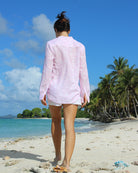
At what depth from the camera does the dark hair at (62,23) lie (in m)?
2.89

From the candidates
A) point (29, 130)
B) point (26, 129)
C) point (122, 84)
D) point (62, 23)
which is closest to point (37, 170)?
point (62, 23)

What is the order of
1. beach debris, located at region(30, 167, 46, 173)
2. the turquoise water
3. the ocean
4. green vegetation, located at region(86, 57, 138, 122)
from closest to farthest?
beach debris, located at region(30, 167, 46, 173), the ocean, the turquoise water, green vegetation, located at region(86, 57, 138, 122)

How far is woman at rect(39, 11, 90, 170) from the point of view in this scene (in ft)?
8.71

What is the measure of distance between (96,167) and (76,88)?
3.64ft

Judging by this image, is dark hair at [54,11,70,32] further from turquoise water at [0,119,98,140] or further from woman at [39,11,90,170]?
turquoise water at [0,119,98,140]

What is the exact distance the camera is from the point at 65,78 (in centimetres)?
271

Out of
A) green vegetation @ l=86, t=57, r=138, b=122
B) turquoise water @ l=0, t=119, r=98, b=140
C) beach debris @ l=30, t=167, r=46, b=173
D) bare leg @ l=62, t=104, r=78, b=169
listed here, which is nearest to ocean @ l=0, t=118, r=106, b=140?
turquoise water @ l=0, t=119, r=98, b=140

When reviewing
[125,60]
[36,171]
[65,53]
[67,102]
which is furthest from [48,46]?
[125,60]

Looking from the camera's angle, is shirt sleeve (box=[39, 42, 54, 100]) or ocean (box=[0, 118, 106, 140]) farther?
ocean (box=[0, 118, 106, 140])

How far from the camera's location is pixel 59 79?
2723mm

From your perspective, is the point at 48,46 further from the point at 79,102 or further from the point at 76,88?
the point at 79,102

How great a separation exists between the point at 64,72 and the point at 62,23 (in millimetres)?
747

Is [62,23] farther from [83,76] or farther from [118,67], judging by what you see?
[118,67]

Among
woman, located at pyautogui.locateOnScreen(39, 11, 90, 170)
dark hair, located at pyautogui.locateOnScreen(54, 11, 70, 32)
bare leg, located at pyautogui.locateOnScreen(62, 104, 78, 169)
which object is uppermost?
dark hair, located at pyautogui.locateOnScreen(54, 11, 70, 32)
